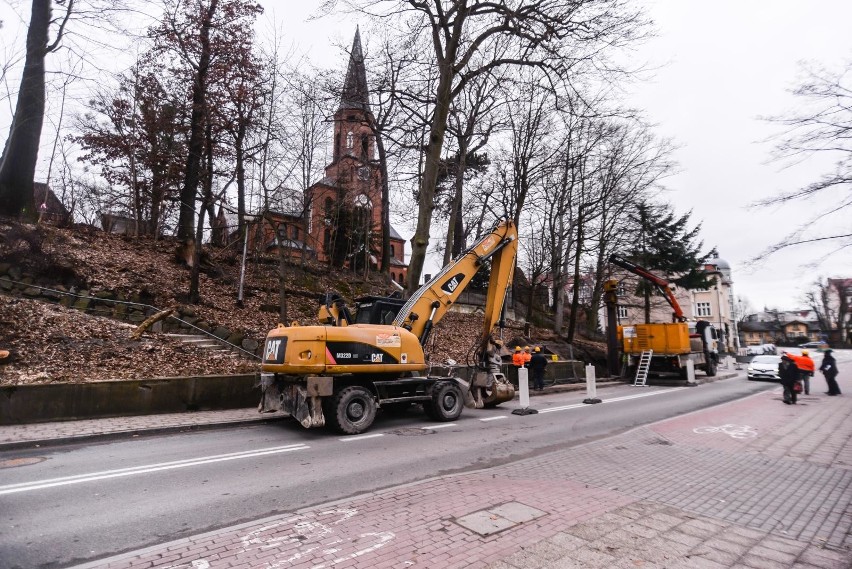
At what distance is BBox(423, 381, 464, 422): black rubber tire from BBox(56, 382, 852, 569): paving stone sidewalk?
347cm

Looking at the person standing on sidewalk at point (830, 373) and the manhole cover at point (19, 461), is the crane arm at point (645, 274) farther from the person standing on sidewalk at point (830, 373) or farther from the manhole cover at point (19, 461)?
the manhole cover at point (19, 461)

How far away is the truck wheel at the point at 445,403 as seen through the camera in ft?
32.2

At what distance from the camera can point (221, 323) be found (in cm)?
1508

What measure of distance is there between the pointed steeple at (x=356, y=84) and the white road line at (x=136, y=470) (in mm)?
11301

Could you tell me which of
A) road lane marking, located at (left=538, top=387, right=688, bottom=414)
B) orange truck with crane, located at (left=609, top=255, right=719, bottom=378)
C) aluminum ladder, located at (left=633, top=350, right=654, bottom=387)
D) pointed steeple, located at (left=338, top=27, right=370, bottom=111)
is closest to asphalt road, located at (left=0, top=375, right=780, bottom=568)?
road lane marking, located at (left=538, top=387, right=688, bottom=414)

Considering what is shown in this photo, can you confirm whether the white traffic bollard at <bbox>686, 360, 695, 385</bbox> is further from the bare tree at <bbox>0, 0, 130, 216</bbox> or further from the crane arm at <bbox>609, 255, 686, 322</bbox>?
the bare tree at <bbox>0, 0, 130, 216</bbox>

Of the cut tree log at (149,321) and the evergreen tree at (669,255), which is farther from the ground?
the evergreen tree at (669,255)

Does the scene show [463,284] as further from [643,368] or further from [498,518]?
[643,368]

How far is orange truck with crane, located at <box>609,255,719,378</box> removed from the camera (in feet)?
68.9

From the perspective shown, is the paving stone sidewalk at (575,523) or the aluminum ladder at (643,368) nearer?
the paving stone sidewalk at (575,523)

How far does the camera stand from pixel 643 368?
21.0 metres

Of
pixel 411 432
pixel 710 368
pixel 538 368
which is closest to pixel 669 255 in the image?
pixel 710 368

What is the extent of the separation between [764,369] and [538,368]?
13.2 meters

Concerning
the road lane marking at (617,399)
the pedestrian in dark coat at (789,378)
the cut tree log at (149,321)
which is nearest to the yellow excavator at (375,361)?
the road lane marking at (617,399)
